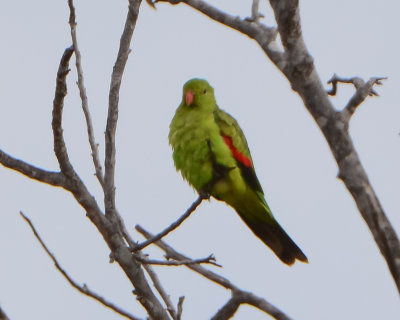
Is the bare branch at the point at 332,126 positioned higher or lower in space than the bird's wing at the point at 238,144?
lower

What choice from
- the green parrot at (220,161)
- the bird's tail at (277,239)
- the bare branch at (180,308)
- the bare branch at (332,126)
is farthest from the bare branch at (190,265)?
the bird's tail at (277,239)

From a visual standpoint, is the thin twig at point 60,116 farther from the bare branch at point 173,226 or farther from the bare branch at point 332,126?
the bare branch at point 332,126

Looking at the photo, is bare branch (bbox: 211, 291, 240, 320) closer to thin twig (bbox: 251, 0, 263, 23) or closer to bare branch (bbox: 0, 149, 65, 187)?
bare branch (bbox: 0, 149, 65, 187)

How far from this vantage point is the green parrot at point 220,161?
5.66 meters

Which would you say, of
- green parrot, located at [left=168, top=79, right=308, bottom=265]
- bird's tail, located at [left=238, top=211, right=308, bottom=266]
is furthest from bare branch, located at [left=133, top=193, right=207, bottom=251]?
bird's tail, located at [left=238, top=211, right=308, bottom=266]

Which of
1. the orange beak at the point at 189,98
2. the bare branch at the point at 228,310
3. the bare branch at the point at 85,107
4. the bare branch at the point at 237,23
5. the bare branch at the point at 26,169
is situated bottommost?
the bare branch at the point at 228,310

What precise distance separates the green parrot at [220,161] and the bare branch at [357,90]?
188cm

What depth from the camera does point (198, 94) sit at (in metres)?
6.17

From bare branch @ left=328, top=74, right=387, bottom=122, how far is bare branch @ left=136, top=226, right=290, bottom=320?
88 cm

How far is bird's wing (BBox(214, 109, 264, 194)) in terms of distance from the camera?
5828mm

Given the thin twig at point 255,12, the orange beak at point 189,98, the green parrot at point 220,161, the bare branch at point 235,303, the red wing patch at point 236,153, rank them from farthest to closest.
Answer: the orange beak at point 189,98 → the red wing patch at point 236,153 → the green parrot at point 220,161 → the thin twig at point 255,12 → the bare branch at point 235,303

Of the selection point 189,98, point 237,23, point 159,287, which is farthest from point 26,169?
point 189,98

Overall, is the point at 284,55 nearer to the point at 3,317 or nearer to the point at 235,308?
the point at 235,308

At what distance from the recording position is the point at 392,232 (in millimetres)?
2598
